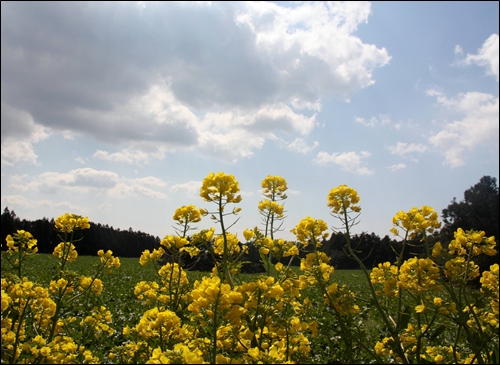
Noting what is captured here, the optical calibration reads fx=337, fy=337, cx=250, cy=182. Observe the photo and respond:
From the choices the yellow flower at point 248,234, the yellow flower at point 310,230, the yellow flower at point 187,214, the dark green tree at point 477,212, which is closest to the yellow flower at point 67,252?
the yellow flower at point 187,214

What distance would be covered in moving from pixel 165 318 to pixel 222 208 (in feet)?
2.97

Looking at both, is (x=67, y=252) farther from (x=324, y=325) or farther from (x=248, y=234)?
(x=324, y=325)

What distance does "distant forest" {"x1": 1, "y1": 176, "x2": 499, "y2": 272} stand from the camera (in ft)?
10.4

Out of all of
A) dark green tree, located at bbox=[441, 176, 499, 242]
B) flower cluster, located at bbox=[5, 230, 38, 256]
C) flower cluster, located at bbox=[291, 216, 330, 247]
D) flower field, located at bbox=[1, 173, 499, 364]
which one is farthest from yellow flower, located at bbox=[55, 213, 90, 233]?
dark green tree, located at bbox=[441, 176, 499, 242]

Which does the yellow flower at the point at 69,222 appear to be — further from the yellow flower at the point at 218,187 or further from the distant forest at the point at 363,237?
the yellow flower at the point at 218,187

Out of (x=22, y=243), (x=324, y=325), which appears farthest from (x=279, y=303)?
(x=22, y=243)

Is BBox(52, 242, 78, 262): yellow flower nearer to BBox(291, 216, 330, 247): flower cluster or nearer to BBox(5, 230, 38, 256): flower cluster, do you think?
BBox(5, 230, 38, 256): flower cluster

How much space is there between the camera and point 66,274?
121 inches

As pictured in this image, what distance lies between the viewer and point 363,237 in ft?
10.1

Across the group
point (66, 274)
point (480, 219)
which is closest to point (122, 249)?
point (480, 219)

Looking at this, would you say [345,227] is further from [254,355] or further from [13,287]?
[13,287]

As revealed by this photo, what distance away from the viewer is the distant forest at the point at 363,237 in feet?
10.4

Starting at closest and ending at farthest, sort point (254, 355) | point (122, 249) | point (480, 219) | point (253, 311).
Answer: point (254, 355), point (253, 311), point (480, 219), point (122, 249)

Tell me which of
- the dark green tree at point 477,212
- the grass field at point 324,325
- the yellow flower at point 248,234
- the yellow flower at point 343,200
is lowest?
the grass field at point 324,325
